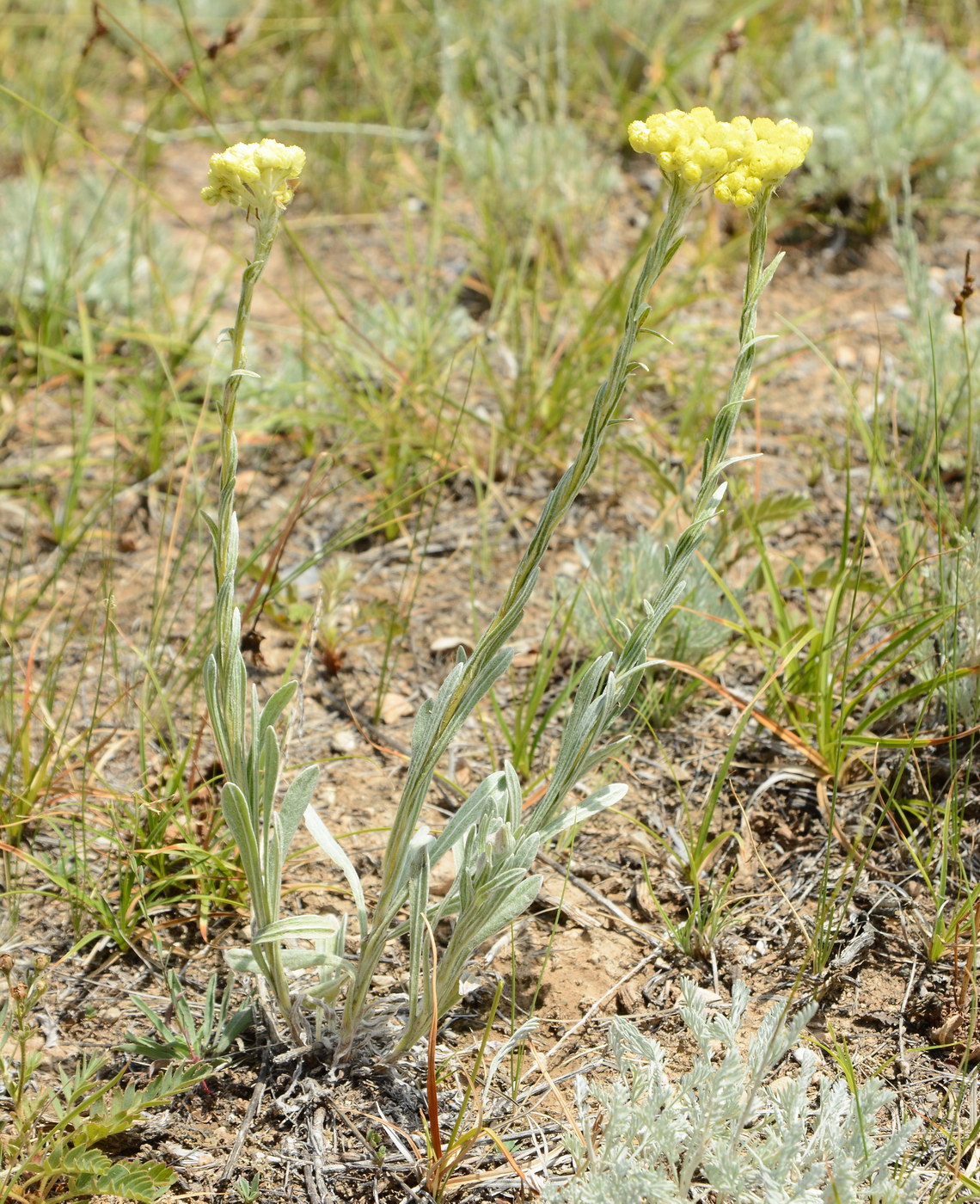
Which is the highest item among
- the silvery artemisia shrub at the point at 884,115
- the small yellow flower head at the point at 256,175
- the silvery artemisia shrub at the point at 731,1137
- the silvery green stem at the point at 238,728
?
the silvery artemisia shrub at the point at 884,115

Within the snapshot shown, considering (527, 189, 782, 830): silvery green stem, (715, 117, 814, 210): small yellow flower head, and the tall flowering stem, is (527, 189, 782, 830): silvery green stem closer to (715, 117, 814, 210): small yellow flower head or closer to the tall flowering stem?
(715, 117, 814, 210): small yellow flower head

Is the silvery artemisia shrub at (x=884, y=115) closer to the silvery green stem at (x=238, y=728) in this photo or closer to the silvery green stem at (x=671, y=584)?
the silvery green stem at (x=671, y=584)

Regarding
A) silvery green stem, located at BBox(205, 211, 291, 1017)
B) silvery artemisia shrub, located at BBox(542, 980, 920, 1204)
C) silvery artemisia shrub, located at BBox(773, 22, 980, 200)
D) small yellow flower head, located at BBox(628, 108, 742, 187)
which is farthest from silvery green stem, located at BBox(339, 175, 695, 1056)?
silvery artemisia shrub, located at BBox(773, 22, 980, 200)

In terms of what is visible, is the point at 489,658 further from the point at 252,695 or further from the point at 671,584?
the point at 252,695

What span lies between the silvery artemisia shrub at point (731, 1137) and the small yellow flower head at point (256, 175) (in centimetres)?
109

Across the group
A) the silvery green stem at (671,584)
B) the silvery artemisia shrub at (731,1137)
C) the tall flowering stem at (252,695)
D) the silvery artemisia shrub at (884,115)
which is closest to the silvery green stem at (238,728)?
the tall flowering stem at (252,695)

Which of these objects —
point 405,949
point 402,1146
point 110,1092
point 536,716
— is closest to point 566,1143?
point 402,1146

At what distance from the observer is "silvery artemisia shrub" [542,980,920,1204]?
1230 mm

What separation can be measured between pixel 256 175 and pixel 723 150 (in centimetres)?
49

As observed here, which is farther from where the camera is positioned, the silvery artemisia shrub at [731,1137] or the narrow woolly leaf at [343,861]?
the narrow woolly leaf at [343,861]

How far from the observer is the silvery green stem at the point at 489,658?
42.7 inches

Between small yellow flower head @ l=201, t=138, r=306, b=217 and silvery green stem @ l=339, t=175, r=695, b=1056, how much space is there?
39 centimetres

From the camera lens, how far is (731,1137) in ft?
4.20

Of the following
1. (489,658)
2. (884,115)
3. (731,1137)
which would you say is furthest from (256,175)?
(884,115)
